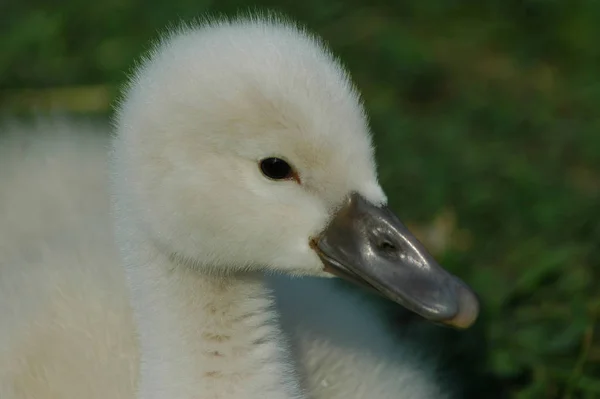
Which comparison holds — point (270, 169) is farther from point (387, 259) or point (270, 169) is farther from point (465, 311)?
point (465, 311)

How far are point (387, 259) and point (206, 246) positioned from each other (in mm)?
420

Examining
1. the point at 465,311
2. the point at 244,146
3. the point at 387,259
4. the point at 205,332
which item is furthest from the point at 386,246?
the point at 205,332

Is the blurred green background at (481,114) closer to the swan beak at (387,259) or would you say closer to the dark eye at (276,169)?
the swan beak at (387,259)

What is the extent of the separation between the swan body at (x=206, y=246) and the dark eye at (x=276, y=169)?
0.01m

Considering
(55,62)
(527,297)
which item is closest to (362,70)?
(55,62)

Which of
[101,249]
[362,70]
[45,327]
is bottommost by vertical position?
[45,327]

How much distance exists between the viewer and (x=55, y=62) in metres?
5.62

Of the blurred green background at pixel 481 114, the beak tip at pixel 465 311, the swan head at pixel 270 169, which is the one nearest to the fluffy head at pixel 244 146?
the swan head at pixel 270 169

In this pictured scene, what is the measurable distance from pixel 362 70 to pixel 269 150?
2.82m

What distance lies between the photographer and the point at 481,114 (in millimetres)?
5309

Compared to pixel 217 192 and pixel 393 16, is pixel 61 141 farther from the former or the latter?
pixel 393 16

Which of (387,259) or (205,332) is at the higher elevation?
(387,259)

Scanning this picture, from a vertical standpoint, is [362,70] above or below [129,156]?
above

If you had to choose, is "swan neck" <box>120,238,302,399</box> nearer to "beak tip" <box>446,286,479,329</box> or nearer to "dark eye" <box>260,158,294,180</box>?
"dark eye" <box>260,158,294,180</box>
